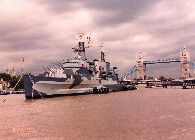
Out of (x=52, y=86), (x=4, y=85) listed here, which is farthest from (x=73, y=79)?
(x=4, y=85)

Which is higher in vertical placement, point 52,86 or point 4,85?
point 52,86

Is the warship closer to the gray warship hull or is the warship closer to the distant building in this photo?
the gray warship hull

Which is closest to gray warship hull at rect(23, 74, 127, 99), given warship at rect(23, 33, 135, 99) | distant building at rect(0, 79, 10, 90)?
warship at rect(23, 33, 135, 99)

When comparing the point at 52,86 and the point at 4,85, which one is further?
the point at 4,85

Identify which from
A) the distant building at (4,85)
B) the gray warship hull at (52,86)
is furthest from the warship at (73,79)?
the distant building at (4,85)

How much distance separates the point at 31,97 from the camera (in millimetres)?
49219

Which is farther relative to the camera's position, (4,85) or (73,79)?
(4,85)

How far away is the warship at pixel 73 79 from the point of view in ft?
160

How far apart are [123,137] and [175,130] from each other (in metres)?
4.63

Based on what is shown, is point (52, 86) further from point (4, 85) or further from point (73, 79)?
point (4, 85)

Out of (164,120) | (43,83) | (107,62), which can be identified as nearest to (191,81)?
(107,62)

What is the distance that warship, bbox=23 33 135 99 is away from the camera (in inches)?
1914

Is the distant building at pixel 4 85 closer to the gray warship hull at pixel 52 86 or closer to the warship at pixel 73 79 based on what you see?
the warship at pixel 73 79

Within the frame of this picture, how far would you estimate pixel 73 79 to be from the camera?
5503 centimetres
